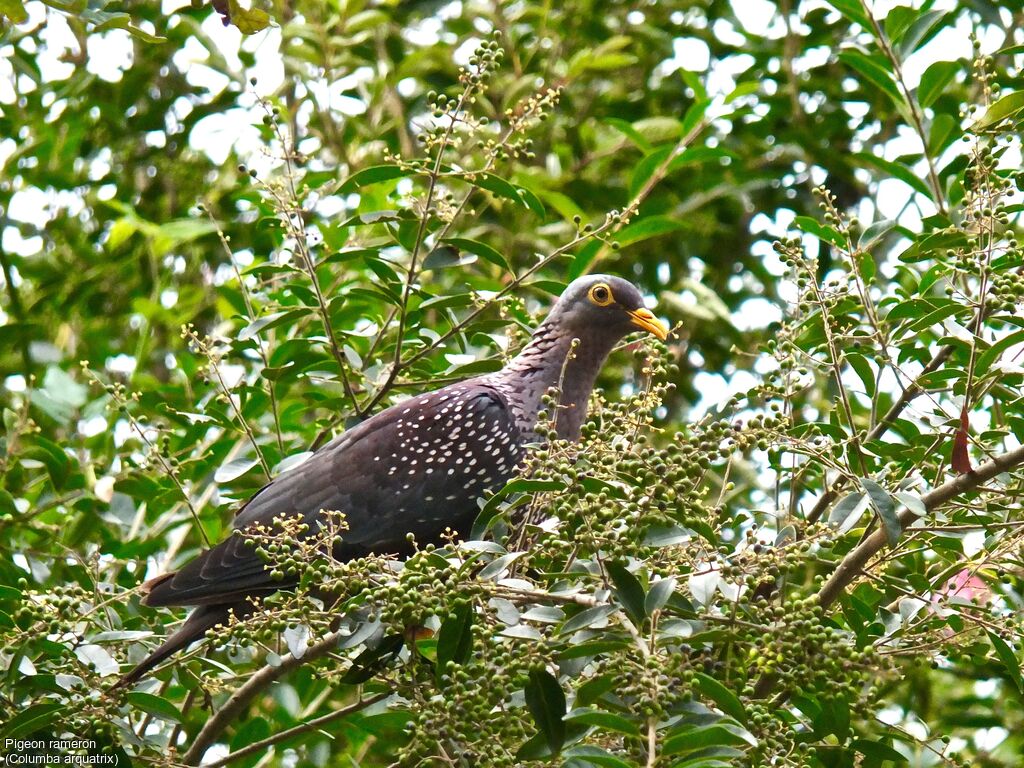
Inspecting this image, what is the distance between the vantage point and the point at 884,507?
2998 millimetres

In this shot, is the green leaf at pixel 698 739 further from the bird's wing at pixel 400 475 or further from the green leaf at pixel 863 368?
the bird's wing at pixel 400 475

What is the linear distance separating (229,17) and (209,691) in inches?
73.0

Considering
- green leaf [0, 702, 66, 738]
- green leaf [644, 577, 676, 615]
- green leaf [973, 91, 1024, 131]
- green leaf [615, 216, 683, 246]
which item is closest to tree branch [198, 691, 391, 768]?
green leaf [0, 702, 66, 738]

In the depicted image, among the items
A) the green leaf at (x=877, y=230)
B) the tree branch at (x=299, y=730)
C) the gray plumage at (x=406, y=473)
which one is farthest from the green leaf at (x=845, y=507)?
the gray plumage at (x=406, y=473)

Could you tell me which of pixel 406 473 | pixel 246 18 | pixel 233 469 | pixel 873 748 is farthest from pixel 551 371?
pixel 873 748

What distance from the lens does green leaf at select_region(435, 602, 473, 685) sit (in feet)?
9.82

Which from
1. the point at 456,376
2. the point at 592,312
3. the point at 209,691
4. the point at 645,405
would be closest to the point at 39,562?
the point at 209,691

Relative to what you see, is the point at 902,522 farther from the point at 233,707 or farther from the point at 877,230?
the point at 233,707

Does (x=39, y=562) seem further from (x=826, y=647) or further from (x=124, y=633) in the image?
(x=826, y=647)

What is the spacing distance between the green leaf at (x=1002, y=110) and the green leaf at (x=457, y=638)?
5.94 ft

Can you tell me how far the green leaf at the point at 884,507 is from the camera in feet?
9.73

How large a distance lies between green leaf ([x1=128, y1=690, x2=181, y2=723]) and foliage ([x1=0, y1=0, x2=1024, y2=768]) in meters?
0.10

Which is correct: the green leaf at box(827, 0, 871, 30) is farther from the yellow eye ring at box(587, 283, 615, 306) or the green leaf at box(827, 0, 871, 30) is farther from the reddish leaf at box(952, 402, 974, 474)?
the reddish leaf at box(952, 402, 974, 474)

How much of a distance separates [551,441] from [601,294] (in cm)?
219
